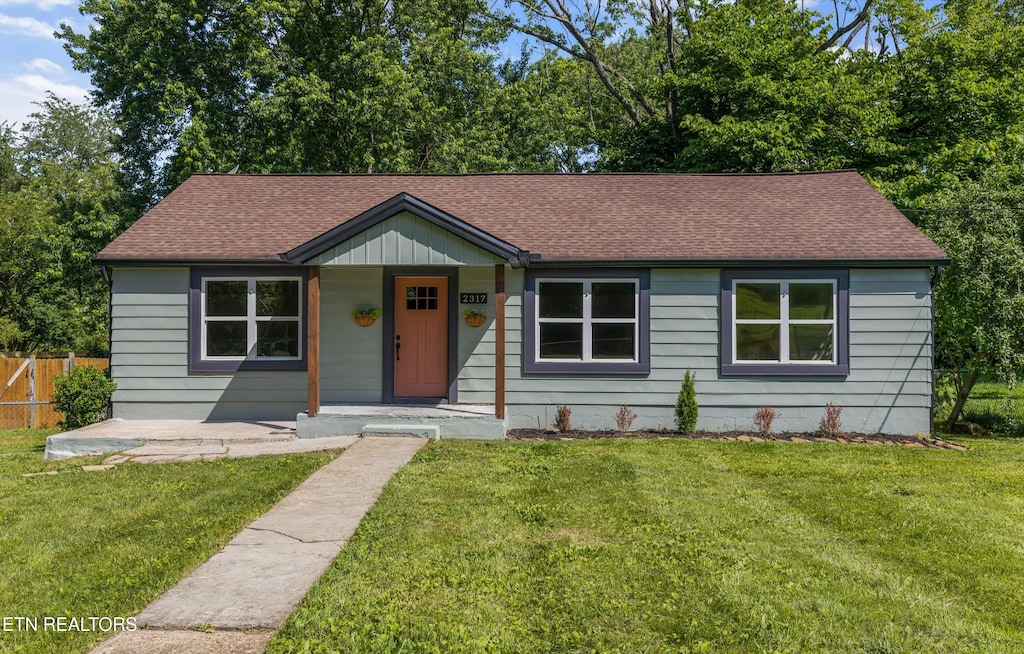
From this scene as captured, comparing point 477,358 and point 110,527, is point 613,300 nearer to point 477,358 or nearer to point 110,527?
point 477,358

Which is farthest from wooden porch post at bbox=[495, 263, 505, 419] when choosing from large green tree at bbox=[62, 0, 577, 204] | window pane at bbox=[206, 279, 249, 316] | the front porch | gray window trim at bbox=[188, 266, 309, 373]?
large green tree at bbox=[62, 0, 577, 204]

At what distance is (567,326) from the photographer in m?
10.9

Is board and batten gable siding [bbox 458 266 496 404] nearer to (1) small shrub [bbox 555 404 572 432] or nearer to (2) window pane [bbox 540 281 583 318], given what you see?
(2) window pane [bbox 540 281 583 318]

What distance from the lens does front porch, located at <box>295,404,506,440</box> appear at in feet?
31.9

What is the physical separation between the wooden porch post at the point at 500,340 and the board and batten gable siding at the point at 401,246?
16.9 inches

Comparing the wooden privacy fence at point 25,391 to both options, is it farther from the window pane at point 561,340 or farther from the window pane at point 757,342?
the window pane at point 757,342

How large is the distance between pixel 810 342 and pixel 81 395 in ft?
37.4

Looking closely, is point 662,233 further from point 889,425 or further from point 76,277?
point 76,277

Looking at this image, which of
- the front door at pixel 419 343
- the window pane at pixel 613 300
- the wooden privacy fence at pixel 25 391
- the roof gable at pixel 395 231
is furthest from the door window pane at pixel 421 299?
the wooden privacy fence at pixel 25 391

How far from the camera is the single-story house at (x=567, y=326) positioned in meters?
10.6

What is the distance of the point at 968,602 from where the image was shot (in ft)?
13.6

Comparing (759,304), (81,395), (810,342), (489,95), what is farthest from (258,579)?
(489,95)

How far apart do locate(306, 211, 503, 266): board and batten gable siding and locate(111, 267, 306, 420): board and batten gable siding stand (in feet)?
9.60

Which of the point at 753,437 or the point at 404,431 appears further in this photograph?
the point at 753,437
